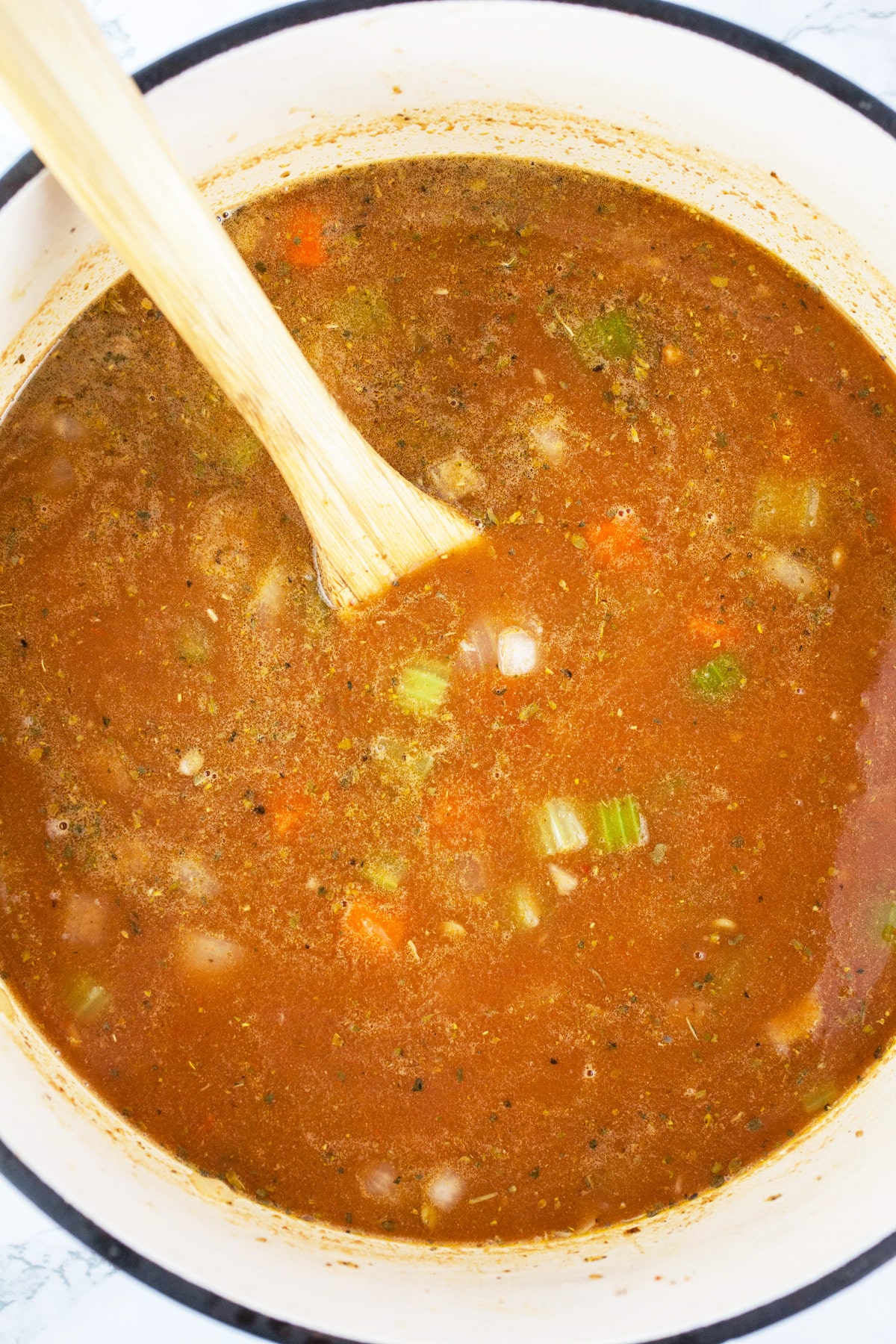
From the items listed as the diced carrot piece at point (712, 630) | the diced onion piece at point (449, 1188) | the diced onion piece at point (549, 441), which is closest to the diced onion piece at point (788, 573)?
the diced carrot piece at point (712, 630)

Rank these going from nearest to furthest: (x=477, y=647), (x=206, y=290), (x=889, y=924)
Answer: (x=206, y=290) < (x=477, y=647) < (x=889, y=924)

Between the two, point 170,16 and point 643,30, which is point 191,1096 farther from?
point 643,30

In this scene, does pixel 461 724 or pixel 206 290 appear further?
pixel 461 724

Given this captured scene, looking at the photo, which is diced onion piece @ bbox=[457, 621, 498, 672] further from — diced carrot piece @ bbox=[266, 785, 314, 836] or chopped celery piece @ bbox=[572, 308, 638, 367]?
chopped celery piece @ bbox=[572, 308, 638, 367]

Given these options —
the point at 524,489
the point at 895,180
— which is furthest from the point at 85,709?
the point at 895,180

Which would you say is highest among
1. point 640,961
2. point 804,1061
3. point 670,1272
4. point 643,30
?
point 643,30

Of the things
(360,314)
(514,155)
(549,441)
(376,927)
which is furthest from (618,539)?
(376,927)

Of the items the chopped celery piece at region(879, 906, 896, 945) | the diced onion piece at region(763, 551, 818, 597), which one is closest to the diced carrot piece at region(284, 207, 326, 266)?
the diced onion piece at region(763, 551, 818, 597)

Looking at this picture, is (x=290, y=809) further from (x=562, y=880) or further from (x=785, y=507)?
(x=785, y=507)

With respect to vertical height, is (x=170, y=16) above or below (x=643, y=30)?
above
